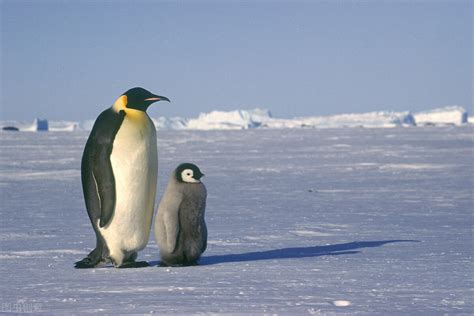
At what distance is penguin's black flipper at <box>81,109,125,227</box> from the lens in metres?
5.09

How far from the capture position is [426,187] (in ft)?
38.8

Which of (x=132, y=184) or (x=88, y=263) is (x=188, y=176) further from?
(x=88, y=263)

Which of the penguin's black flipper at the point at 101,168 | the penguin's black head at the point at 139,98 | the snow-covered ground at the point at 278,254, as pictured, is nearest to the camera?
the snow-covered ground at the point at 278,254

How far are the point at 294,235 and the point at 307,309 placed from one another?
323 cm

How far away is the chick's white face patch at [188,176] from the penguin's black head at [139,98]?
51cm

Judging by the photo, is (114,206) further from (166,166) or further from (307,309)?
(166,166)

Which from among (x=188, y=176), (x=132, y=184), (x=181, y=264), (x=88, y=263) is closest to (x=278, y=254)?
(x=181, y=264)

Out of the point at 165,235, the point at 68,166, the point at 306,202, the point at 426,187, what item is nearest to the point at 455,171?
the point at 426,187

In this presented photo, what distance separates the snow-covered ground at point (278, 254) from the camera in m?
3.88

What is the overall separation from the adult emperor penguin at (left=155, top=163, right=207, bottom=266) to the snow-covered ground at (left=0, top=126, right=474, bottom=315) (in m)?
0.15

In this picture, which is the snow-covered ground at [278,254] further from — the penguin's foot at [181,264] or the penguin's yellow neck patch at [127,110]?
the penguin's yellow neck patch at [127,110]

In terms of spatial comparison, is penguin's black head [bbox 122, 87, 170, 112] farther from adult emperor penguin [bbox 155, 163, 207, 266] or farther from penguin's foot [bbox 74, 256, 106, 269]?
penguin's foot [bbox 74, 256, 106, 269]

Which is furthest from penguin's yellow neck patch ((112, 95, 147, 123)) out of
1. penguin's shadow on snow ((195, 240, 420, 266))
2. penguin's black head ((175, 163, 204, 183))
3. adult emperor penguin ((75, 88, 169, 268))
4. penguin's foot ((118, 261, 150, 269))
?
penguin's shadow on snow ((195, 240, 420, 266))

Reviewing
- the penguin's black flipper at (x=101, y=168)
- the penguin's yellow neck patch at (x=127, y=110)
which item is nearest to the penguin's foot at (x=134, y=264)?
the penguin's black flipper at (x=101, y=168)
